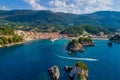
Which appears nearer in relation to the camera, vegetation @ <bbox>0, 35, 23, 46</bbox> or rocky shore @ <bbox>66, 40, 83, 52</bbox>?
rocky shore @ <bbox>66, 40, 83, 52</bbox>

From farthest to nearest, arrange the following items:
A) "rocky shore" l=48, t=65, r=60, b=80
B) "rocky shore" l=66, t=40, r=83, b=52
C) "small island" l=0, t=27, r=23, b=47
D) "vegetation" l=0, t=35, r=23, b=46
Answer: "small island" l=0, t=27, r=23, b=47 < "vegetation" l=0, t=35, r=23, b=46 < "rocky shore" l=66, t=40, r=83, b=52 < "rocky shore" l=48, t=65, r=60, b=80

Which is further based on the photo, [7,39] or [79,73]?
[7,39]

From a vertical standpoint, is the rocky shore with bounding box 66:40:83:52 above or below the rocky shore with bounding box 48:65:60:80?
below

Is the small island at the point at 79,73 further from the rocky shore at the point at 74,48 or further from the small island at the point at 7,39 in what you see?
the small island at the point at 7,39

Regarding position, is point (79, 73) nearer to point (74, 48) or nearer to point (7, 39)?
point (74, 48)

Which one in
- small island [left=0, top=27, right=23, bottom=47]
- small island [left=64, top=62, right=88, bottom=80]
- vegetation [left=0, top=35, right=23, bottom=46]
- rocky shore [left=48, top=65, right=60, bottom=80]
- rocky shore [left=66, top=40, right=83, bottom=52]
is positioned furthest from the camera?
small island [left=0, top=27, right=23, bottom=47]

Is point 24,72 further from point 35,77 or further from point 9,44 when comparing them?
point 9,44

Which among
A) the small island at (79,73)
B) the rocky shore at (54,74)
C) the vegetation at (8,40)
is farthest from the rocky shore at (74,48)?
the small island at (79,73)

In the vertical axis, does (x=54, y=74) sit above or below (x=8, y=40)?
above

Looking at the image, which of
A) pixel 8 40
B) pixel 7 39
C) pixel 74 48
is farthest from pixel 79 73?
pixel 8 40

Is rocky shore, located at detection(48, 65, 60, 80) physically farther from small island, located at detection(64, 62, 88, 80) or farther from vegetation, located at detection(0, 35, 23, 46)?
vegetation, located at detection(0, 35, 23, 46)

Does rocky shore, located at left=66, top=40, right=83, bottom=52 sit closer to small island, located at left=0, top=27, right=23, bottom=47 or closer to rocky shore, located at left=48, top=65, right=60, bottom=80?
small island, located at left=0, top=27, right=23, bottom=47

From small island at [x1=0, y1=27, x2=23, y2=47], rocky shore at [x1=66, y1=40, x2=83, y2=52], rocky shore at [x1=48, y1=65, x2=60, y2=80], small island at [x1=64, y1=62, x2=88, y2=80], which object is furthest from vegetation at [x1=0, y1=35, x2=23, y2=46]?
small island at [x1=64, y1=62, x2=88, y2=80]
